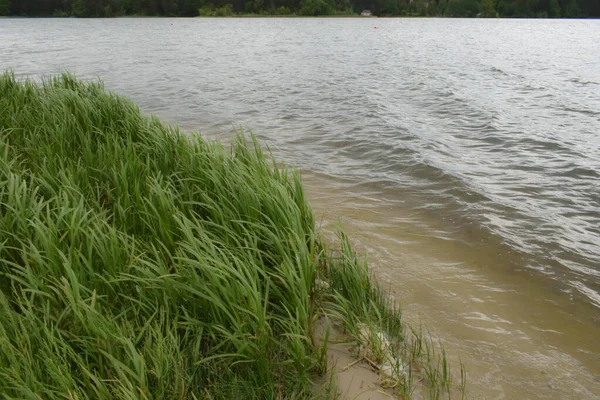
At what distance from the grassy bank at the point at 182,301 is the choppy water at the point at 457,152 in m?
0.82

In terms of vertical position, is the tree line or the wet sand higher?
the tree line

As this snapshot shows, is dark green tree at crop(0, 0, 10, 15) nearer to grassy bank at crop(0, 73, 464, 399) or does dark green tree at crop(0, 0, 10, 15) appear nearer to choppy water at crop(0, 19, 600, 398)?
choppy water at crop(0, 19, 600, 398)

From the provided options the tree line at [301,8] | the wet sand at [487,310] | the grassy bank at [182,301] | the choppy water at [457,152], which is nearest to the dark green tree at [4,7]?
the tree line at [301,8]

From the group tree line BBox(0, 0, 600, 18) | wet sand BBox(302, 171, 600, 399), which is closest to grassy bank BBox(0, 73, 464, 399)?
wet sand BBox(302, 171, 600, 399)

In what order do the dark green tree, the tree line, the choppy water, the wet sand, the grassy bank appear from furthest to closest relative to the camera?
the dark green tree, the tree line, the choppy water, the wet sand, the grassy bank

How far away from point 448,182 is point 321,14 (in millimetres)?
98023

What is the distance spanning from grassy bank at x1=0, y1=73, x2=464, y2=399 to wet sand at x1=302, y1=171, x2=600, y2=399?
0.33 m

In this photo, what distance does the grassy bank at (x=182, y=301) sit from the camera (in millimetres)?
2188

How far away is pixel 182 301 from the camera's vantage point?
104 inches

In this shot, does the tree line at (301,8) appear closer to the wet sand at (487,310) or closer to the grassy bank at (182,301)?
the wet sand at (487,310)

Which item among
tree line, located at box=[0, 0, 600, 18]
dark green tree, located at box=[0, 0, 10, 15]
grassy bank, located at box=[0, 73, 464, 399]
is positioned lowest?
grassy bank, located at box=[0, 73, 464, 399]

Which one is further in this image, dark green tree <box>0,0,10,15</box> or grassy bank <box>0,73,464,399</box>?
dark green tree <box>0,0,10,15</box>

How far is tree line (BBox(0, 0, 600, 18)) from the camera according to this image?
90.0 metres

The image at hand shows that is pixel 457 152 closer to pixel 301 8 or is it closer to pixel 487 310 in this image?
pixel 487 310
